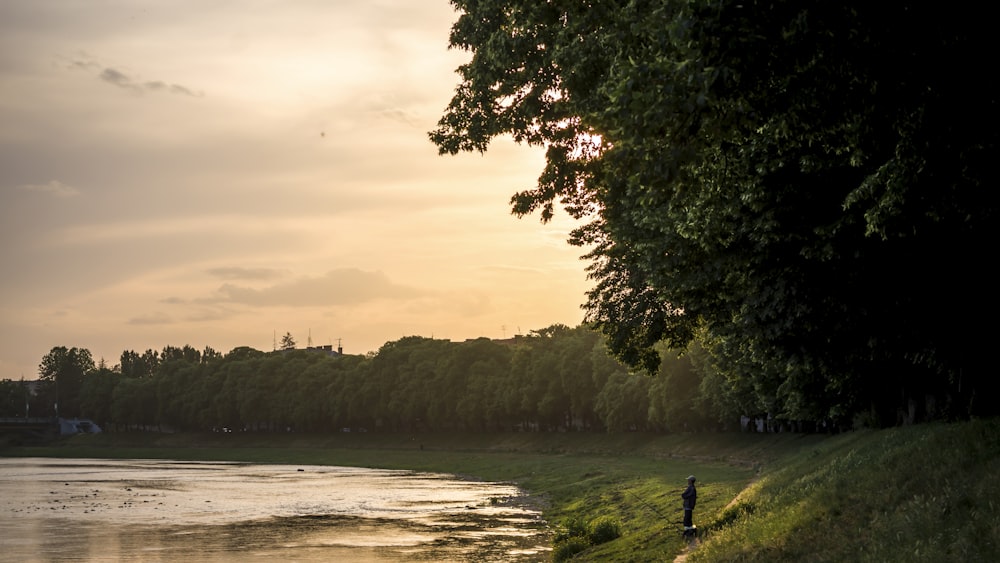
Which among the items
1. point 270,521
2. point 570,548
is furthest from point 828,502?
point 270,521

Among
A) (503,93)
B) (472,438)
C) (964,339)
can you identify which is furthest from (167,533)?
(472,438)

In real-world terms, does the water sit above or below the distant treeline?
below

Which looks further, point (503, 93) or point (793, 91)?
point (503, 93)

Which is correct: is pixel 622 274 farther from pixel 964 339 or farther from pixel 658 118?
pixel 658 118

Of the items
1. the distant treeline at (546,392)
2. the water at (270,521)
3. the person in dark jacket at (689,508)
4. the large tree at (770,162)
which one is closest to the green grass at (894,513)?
the person in dark jacket at (689,508)

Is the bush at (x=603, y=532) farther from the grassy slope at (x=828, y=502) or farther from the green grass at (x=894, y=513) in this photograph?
the green grass at (x=894, y=513)

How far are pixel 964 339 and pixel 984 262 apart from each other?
3845 millimetres

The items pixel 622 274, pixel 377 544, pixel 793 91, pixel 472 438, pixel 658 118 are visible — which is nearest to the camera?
pixel 658 118

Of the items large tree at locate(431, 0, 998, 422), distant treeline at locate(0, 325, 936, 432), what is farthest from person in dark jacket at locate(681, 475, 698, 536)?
distant treeline at locate(0, 325, 936, 432)

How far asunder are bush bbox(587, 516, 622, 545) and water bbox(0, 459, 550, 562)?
3680 millimetres

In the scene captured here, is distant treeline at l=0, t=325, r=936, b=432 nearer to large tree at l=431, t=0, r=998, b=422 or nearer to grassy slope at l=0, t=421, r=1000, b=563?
grassy slope at l=0, t=421, r=1000, b=563

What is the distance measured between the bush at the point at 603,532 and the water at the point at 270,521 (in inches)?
145

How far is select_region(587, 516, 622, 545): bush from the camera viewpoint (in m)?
45.2

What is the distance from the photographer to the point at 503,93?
2916 centimetres
